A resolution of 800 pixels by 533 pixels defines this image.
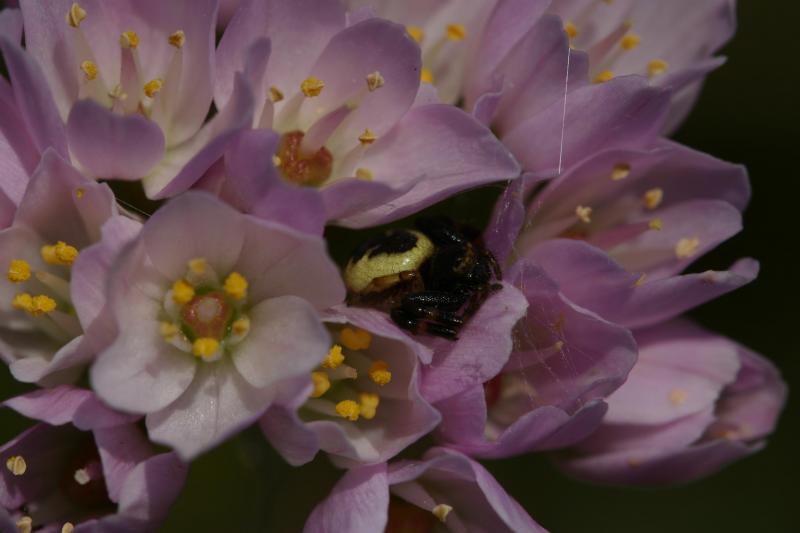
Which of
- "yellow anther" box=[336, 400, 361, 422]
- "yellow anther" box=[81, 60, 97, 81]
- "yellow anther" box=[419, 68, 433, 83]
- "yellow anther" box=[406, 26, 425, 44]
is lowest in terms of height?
"yellow anther" box=[336, 400, 361, 422]

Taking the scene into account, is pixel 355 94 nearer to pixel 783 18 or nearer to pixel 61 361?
pixel 61 361

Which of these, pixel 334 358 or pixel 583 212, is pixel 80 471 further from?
pixel 583 212

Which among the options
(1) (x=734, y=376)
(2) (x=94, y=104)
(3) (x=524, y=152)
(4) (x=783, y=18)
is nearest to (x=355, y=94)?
(3) (x=524, y=152)

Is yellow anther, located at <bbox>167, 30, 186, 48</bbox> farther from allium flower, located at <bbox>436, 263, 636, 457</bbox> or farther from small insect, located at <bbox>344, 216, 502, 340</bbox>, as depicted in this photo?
allium flower, located at <bbox>436, 263, 636, 457</bbox>

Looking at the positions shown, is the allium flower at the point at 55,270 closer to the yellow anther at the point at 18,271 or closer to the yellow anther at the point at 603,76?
the yellow anther at the point at 18,271

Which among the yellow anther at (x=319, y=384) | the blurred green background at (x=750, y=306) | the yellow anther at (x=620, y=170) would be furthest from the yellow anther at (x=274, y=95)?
the blurred green background at (x=750, y=306)

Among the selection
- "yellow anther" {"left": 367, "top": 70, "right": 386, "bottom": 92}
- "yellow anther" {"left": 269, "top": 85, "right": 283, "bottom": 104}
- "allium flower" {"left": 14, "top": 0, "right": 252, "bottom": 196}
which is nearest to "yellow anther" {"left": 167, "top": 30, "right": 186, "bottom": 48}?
"allium flower" {"left": 14, "top": 0, "right": 252, "bottom": 196}
